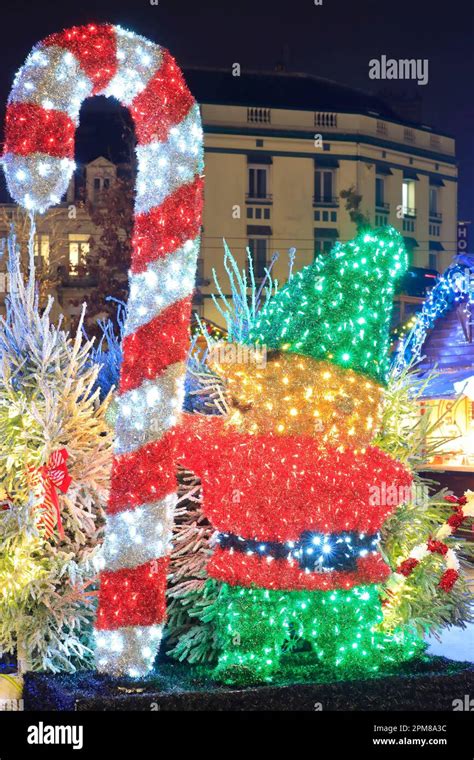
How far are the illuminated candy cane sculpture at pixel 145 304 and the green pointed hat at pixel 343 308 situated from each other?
23.9 inches

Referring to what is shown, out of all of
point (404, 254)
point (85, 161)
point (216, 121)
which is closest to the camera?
point (404, 254)

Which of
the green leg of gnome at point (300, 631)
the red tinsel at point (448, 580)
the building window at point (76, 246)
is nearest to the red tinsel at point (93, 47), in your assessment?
the green leg of gnome at point (300, 631)

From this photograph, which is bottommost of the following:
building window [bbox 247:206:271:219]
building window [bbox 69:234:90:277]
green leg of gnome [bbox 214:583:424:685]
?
green leg of gnome [bbox 214:583:424:685]

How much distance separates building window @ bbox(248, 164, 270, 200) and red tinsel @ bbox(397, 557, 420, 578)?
32.1 metres

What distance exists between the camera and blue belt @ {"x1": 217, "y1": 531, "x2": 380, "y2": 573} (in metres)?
6.25

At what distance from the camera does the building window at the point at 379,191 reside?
39.9m

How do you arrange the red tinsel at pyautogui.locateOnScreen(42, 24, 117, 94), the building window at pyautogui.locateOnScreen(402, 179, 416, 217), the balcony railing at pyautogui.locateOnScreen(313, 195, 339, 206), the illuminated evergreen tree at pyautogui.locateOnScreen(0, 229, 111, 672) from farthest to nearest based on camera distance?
1. the building window at pyautogui.locateOnScreen(402, 179, 416, 217)
2. the balcony railing at pyautogui.locateOnScreen(313, 195, 339, 206)
3. the illuminated evergreen tree at pyautogui.locateOnScreen(0, 229, 111, 672)
4. the red tinsel at pyautogui.locateOnScreen(42, 24, 117, 94)

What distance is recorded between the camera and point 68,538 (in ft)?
24.6

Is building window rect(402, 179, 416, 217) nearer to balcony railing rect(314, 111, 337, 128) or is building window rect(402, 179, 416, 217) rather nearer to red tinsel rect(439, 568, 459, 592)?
balcony railing rect(314, 111, 337, 128)

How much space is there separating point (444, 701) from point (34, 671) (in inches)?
103

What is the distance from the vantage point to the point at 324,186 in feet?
129

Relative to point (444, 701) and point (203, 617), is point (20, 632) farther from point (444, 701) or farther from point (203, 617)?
point (444, 701)

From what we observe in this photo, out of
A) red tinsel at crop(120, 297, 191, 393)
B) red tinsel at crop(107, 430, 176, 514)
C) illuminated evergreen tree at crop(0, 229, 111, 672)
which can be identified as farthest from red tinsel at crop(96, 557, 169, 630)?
red tinsel at crop(120, 297, 191, 393)
